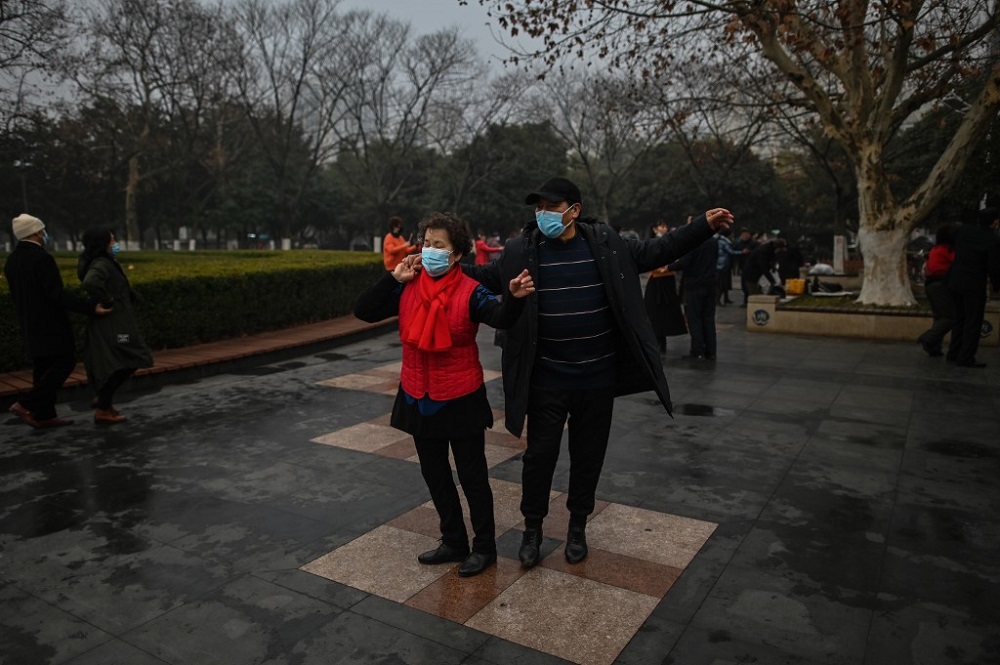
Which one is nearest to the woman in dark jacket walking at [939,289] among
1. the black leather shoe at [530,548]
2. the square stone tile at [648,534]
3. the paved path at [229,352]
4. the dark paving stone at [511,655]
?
the square stone tile at [648,534]

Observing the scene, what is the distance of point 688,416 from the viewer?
20.9 ft

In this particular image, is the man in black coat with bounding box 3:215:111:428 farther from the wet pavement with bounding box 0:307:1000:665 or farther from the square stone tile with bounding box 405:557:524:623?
the square stone tile with bounding box 405:557:524:623

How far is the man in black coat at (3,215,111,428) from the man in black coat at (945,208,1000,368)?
8.69 m

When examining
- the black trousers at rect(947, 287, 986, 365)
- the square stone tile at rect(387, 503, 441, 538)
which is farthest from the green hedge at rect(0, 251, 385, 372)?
the black trousers at rect(947, 287, 986, 365)

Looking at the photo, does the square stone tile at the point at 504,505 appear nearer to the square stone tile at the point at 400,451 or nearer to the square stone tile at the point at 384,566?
the square stone tile at the point at 384,566

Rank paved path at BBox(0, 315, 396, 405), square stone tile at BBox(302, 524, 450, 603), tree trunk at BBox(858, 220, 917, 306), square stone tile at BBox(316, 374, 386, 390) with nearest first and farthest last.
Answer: square stone tile at BBox(302, 524, 450, 603)
paved path at BBox(0, 315, 396, 405)
square stone tile at BBox(316, 374, 386, 390)
tree trunk at BBox(858, 220, 917, 306)

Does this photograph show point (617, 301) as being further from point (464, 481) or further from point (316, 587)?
point (316, 587)

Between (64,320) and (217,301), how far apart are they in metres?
3.83

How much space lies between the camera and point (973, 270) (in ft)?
26.6

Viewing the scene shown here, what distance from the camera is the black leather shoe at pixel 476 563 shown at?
133 inches

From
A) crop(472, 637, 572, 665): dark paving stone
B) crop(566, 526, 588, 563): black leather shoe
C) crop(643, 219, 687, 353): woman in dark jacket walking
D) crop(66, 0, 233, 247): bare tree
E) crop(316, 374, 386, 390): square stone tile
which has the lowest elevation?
crop(472, 637, 572, 665): dark paving stone

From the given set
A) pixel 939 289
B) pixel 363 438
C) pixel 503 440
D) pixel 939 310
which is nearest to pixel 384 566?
pixel 503 440

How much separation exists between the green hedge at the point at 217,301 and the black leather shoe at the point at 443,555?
510 cm

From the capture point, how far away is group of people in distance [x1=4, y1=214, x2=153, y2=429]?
5.78m
